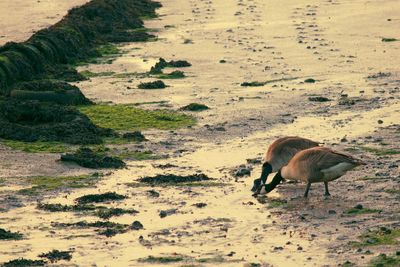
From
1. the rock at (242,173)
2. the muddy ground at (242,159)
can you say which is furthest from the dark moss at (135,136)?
the rock at (242,173)

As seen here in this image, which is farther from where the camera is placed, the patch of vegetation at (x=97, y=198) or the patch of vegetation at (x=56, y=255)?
the patch of vegetation at (x=97, y=198)

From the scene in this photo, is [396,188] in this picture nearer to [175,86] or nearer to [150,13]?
[175,86]

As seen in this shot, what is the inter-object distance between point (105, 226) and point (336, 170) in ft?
10.9

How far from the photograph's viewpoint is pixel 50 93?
2275cm

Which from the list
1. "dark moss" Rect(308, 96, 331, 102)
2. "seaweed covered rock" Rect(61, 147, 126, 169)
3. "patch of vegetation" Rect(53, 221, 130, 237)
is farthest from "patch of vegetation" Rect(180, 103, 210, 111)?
"patch of vegetation" Rect(53, 221, 130, 237)

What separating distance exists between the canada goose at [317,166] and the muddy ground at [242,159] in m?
0.29

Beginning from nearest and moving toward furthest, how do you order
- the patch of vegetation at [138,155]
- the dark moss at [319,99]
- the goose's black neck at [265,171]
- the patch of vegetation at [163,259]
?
the patch of vegetation at [163,259]
the goose's black neck at [265,171]
the patch of vegetation at [138,155]
the dark moss at [319,99]

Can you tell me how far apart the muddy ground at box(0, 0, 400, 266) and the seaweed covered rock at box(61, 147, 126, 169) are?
14 cm

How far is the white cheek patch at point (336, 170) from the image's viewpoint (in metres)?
15.6

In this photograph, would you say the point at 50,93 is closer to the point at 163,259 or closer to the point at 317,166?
the point at 317,166

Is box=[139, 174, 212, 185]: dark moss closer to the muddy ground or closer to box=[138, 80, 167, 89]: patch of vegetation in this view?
the muddy ground

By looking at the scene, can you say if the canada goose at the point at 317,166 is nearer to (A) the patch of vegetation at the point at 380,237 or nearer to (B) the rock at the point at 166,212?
(B) the rock at the point at 166,212

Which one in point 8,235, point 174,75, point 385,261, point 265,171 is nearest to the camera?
point 385,261

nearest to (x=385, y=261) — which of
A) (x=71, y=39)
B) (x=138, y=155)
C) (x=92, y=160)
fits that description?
(x=92, y=160)
